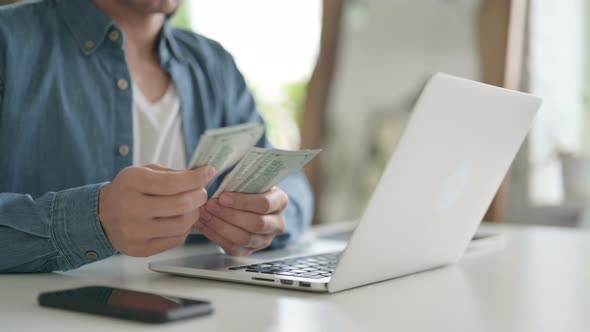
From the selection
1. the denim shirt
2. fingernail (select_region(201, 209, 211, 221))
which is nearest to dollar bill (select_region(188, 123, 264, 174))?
fingernail (select_region(201, 209, 211, 221))

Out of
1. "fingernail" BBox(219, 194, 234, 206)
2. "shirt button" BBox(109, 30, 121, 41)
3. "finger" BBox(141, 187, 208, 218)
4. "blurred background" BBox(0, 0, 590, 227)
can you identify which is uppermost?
"shirt button" BBox(109, 30, 121, 41)

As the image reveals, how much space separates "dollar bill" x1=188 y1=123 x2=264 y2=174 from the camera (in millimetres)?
932

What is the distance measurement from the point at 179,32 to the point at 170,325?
1.17 meters

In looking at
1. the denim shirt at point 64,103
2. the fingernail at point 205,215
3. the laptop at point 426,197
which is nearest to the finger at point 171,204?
the laptop at point 426,197

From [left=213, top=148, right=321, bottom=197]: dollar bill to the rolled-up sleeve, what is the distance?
0.63 ft

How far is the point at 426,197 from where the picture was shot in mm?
907

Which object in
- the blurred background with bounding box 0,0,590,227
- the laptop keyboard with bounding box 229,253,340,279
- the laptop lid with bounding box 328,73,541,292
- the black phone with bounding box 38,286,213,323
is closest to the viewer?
the black phone with bounding box 38,286,213,323

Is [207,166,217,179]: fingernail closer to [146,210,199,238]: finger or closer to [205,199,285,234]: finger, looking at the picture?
[146,210,199,238]: finger

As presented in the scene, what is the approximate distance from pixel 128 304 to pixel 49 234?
1.01ft

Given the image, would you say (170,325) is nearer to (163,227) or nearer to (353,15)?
(163,227)

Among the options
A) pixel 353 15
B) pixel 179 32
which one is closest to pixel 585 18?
pixel 353 15

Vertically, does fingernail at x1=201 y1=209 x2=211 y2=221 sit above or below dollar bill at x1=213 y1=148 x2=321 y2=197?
below

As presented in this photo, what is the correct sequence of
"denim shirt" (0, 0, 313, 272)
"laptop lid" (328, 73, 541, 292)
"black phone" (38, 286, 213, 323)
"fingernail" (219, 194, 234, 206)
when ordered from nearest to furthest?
"black phone" (38, 286, 213, 323), "laptop lid" (328, 73, 541, 292), "fingernail" (219, 194, 234, 206), "denim shirt" (0, 0, 313, 272)

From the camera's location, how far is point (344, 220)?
10.5 ft
